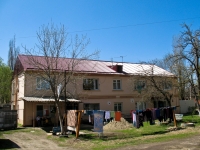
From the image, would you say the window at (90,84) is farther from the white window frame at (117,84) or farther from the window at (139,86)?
the window at (139,86)

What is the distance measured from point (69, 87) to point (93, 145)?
12.4m

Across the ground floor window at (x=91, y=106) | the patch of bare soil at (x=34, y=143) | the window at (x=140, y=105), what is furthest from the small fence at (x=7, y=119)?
the window at (x=140, y=105)

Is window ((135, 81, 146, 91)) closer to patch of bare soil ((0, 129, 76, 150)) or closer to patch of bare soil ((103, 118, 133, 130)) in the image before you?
patch of bare soil ((103, 118, 133, 130))

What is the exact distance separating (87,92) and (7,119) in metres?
9.35

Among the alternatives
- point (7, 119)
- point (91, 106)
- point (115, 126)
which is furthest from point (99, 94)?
point (7, 119)

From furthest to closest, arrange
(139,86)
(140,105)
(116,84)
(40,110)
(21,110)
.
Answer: (140,105), (139,86), (116,84), (21,110), (40,110)

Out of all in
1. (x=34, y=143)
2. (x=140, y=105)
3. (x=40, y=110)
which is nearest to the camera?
(x=34, y=143)

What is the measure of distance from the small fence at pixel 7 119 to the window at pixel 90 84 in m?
8.70

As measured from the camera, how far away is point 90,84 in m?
26.1

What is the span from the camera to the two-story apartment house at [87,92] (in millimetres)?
22094

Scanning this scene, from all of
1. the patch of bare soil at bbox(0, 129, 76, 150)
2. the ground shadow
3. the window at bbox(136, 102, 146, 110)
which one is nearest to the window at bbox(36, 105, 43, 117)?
the patch of bare soil at bbox(0, 129, 76, 150)

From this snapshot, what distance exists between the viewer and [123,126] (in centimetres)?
2027

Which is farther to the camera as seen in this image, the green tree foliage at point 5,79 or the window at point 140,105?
the green tree foliage at point 5,79

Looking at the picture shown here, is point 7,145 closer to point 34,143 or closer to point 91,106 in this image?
point 34,143
